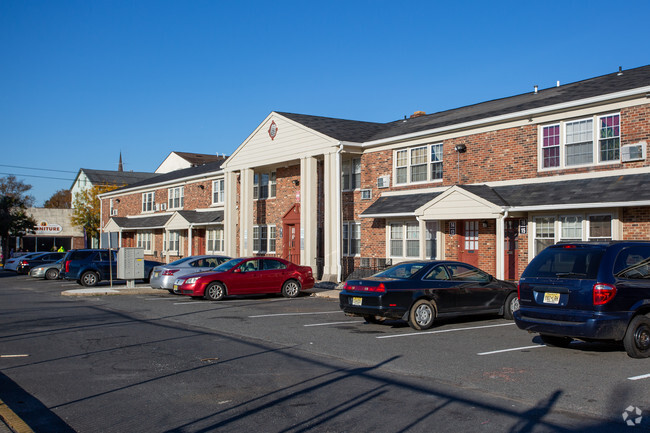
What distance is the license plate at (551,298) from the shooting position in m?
10.0

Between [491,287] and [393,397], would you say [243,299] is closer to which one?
[491,287]

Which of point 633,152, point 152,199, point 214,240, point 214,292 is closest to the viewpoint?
point 633,152

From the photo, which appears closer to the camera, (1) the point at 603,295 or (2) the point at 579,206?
(1) the point at 603,295

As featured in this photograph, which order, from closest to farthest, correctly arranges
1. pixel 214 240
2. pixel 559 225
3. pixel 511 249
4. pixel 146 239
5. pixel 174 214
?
pixel 559 225, pixel 511 249, pixel 214 240, pixel 174 214, pixel 146 239

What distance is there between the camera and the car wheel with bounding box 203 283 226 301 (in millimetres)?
19641

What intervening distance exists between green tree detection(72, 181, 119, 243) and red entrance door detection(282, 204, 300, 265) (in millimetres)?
38871

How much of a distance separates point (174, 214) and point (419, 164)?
63.8ft

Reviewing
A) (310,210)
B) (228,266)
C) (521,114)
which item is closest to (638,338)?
(521,114)

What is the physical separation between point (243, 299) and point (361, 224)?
7.12m

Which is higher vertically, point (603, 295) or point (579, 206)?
point (579, 206)

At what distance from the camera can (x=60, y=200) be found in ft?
321

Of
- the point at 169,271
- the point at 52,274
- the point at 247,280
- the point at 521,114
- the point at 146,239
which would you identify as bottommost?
the point at 52,274

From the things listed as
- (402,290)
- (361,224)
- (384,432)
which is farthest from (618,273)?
(361,224)

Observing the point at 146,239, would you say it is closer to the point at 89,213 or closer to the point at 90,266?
the point at 90,266
